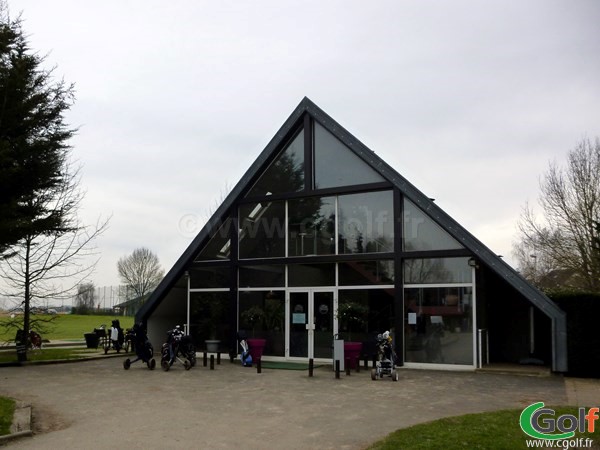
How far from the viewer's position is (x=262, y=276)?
18656 millimetres

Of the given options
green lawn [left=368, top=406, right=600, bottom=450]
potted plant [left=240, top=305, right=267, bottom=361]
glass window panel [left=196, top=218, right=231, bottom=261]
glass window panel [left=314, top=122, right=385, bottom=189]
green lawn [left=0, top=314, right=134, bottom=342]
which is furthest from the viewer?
green lawn [left=0, top=314, right=134, bottom=342]

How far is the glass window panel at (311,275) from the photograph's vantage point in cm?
1758

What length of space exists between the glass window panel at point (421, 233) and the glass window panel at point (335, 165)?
55.9 inches

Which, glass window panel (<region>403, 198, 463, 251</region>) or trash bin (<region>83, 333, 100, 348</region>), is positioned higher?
glass window panel (<region>403, 198, 463, 251</region>)

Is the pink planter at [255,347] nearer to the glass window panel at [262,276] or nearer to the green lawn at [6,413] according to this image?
the glass window panel at [262,276]

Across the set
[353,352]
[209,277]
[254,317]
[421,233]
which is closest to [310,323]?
[254,317]

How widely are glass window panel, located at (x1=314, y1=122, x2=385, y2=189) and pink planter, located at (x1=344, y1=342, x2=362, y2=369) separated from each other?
4.97 metres

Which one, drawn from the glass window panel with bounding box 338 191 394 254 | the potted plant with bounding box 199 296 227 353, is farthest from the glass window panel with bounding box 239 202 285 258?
the glass window panel with bounding box 338 191 394 254

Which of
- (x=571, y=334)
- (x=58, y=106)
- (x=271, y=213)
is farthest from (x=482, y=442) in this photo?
(x=58, y=106)

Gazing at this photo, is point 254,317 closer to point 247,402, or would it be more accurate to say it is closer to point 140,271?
point 247,402

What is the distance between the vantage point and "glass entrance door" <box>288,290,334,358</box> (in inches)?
682

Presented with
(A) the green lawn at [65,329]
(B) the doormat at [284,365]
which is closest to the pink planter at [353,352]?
(B) the doormat at [284,365]

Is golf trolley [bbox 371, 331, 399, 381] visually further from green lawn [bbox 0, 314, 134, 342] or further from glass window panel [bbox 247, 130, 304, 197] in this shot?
green lawn [bbox 0, 314, 134, 342]

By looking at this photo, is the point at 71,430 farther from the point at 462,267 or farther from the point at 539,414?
the point at 462,267
